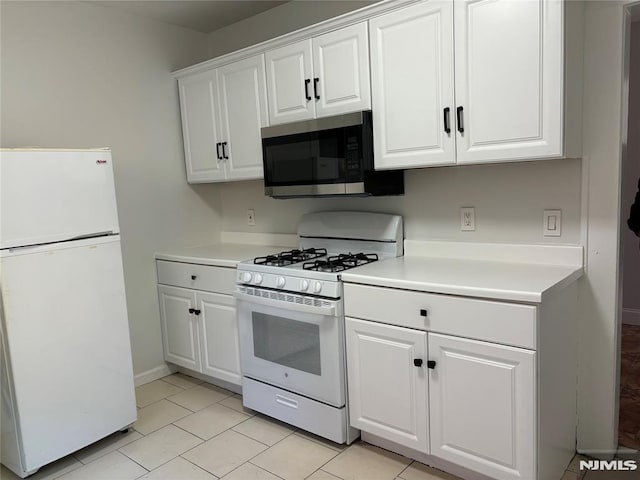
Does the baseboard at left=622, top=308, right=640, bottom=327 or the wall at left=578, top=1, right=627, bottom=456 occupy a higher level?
the wall at left=578, top=1, right=627, bottom=456

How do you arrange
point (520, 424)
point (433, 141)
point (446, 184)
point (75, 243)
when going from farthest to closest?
Answer: point (446, 184) → point (75, 243) → point (433, 141) → point (520, 424)

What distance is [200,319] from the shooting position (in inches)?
122

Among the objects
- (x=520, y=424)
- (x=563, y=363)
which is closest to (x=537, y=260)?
(x=563, y=363)

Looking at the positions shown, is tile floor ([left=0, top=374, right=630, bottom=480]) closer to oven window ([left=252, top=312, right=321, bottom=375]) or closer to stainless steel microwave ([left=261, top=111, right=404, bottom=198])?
oven window ([left=252, top=312, right=321, bottom=375])

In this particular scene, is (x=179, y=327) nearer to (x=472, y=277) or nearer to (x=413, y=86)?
(x=472, y=277)

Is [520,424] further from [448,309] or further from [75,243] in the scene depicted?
[75,243]

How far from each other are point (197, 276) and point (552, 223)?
207 centimetres

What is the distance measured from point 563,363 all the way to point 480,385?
1.42 ft

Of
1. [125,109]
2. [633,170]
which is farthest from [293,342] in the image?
[633,170]

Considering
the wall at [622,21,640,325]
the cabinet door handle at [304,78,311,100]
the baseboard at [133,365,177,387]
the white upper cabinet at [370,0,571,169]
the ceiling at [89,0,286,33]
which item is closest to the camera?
the white upper cabinet at [370,0,571,169]

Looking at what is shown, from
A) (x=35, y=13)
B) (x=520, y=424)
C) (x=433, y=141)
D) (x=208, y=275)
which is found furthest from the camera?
(x=208, y=275)

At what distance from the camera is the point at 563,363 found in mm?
2049

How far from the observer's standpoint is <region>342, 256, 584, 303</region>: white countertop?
1.80 metres

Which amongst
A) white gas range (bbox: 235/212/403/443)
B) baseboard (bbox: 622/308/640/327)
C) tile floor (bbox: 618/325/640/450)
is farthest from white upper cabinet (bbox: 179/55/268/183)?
baseboard (bbox: 622/308/640/327)
